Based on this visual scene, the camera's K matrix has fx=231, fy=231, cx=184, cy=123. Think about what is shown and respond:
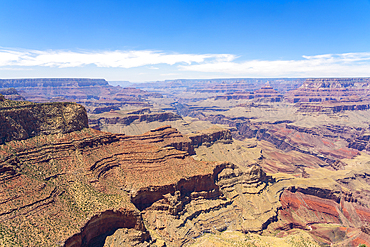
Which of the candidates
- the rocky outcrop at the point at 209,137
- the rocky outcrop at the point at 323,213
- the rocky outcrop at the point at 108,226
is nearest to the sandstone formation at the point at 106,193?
the rocky outcrop at the point at 108,226

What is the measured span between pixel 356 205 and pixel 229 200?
73.2 meters

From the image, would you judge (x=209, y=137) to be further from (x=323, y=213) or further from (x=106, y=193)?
(x=106, y=193)

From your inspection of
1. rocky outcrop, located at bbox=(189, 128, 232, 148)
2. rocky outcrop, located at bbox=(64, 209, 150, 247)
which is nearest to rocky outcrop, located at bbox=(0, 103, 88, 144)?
rocky outcrop, located at bbox=(64, 209, 150, 247)

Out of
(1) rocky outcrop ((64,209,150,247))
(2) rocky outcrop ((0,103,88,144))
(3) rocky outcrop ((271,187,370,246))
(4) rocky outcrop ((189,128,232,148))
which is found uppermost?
(2) rocky outcrop ((0,103,88,144))

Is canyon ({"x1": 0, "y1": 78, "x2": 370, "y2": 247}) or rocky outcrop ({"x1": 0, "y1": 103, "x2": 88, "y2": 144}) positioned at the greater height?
rocky outcrop ({"x1": 0, "y1": 103, "x2": 88, "y2": 144})

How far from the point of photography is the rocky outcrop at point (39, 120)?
6431 centimetres

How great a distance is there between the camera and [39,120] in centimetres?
7131

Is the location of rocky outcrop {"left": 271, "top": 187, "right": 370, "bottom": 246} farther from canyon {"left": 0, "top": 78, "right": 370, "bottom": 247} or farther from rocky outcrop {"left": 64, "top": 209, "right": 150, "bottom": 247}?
rocky outcrop {"left": 64, "top": 209, "right": 150, "bottom": 247}

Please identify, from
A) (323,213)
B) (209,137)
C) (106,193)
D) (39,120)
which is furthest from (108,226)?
(209,137)

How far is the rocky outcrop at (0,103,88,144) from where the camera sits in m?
64.3

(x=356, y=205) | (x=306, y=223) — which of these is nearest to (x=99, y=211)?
(x=306, y=223)

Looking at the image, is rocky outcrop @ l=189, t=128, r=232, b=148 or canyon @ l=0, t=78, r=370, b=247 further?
rocky outcrop @ l=189, t=128, r=232, b=148

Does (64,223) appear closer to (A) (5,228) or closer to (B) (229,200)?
(A) (5,228)

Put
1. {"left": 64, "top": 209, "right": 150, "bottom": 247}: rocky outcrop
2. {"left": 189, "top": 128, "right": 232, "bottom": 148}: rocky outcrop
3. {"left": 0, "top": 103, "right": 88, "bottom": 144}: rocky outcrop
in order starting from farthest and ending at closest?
1. {"left": 189, "top": 128, "right": 232, "bottom": 148}: rocky outcrop
2. {"left": 0, "top": 103, "right": 88, "bottom": 144}: rocky outcrop
3. {"left": 64, "top": 209, "right": 150, "bottom": 247}: rocky outcrop
